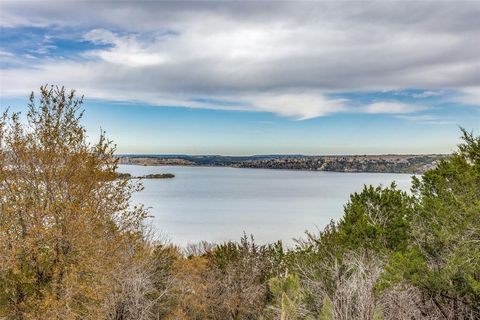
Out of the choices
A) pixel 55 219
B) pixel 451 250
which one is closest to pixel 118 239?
pixel 55 219

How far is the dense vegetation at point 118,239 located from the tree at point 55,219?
0.13ft

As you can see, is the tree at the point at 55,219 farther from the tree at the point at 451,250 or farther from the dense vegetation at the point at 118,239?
the tree at the point at 451,250

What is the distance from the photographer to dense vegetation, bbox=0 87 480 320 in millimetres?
11391

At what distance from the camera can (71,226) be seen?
12.7m

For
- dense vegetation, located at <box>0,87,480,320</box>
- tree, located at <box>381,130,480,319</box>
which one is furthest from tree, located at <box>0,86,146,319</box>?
tree, located at <box>381,130,480,319</box>

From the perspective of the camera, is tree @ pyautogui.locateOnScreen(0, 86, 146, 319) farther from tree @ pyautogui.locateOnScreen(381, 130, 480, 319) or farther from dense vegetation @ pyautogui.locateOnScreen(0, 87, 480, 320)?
tree @ pyautogui.locateOnScreen(381, 130, 480, 319)

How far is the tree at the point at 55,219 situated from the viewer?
38.8ft

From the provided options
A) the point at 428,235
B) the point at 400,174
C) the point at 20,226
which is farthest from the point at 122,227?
the point at 400,174

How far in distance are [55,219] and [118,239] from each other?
278 centimetres

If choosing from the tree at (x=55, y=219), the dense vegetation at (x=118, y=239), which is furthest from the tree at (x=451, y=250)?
Answer: the tree at (x=55, y=219)

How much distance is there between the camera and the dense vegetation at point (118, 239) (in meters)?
11.4

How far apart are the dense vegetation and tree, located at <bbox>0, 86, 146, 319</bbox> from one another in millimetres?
38

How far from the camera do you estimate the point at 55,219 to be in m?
12.8

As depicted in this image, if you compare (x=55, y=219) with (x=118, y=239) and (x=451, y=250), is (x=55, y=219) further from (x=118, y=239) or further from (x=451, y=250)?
(x=451, y=250)
